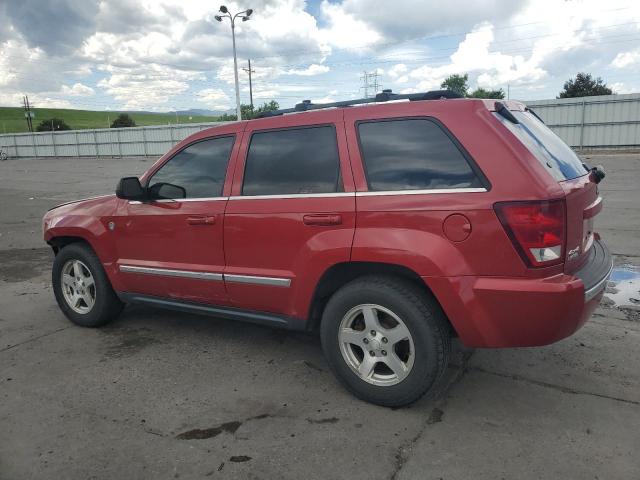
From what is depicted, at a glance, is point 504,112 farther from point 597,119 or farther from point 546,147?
point 597,119

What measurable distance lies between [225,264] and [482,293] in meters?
1.81

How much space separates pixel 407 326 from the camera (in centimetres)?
298

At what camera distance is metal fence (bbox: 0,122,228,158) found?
130ft

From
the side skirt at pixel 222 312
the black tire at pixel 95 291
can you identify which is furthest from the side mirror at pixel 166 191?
the black tire at pixel 95 291

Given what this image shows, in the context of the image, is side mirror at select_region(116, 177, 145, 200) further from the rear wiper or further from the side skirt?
the rear wiper

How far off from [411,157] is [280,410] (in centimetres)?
172

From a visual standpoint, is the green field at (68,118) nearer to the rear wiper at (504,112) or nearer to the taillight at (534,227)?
the rear wiper at (504,112)

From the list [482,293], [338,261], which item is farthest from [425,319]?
[338,261]

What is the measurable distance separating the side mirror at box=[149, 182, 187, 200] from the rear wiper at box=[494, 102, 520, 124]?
2307mm

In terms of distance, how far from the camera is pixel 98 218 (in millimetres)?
4441

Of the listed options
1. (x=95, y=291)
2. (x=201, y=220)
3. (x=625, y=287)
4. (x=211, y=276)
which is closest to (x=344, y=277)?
(x=211, y=276)

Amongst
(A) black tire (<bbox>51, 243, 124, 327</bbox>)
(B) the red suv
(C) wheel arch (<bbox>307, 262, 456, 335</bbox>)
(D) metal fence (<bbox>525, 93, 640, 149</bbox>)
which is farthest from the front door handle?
(D) metal fence (<bbox>525, 93, 640, 149</bbox>)

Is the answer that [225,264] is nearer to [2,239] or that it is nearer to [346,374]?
[346,374]

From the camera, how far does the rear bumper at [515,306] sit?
2682mm
